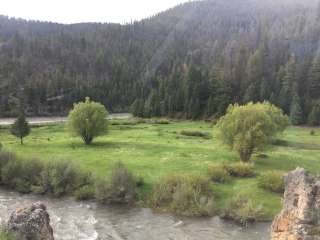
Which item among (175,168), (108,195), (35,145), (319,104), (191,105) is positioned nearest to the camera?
(108,195)

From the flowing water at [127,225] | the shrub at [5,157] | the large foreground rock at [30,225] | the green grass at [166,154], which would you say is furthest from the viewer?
the shrub at [5,157]

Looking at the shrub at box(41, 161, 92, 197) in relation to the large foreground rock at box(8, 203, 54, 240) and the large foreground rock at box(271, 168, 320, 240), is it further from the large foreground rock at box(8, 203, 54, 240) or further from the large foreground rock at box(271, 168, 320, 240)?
the large foreground rock at box(271, 168, 320, 240)

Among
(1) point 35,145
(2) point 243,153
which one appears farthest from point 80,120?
(2) point 243,153

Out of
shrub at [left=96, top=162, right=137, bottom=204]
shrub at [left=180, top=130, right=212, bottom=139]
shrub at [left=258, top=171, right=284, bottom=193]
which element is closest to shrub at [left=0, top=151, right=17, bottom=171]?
shrub at [left=96, top=162, right=137, bottom=204]

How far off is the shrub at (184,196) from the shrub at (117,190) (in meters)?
2.48

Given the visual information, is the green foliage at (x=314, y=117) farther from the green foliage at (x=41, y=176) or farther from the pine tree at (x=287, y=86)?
the green foliage at (x=41, y=176)

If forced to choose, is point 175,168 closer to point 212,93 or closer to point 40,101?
point 212,93

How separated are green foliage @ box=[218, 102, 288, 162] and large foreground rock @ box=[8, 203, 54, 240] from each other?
41.4 meters

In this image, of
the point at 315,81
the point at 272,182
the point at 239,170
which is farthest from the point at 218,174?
the point at 315,81

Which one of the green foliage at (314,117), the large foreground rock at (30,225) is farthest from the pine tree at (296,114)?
the large foreground rock at (30,225)

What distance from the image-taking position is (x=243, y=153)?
193 feet

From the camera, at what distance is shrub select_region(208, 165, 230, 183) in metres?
50.3

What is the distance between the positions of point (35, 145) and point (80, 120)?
7.77 m

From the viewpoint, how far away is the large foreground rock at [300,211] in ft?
65.2
